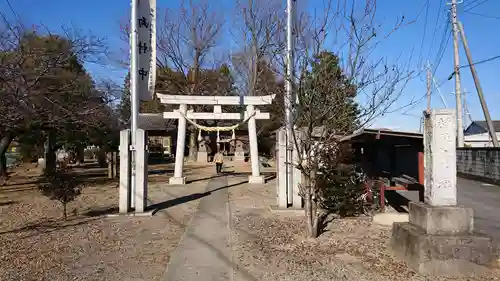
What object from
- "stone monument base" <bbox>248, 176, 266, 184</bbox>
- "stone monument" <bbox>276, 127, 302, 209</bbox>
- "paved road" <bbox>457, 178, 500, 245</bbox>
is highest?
"stone monument" <bbox>276, 127, 302, 209</bbox>

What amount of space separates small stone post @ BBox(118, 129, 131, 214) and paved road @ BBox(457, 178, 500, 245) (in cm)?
809

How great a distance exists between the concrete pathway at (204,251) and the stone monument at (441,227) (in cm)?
260

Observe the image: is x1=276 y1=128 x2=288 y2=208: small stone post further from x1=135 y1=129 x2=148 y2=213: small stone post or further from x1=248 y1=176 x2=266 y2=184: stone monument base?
x1=248 y1=176 x2=266 y2=184: stone monument base

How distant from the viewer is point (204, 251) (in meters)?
6.93

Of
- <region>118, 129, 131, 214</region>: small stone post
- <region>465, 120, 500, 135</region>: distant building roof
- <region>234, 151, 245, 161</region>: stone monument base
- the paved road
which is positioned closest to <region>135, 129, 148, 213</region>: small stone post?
<region>118, 129, 131, 214</region>: small stone post

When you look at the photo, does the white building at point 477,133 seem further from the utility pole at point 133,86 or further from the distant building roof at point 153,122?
the utility pole at point 133,86

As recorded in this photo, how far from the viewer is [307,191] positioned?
761cm

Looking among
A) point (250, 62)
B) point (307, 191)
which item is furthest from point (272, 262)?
point (250, 62)

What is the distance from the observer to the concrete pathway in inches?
224

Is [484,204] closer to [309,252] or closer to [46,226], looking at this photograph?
[309,252]

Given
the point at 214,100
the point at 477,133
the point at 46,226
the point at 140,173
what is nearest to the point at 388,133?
the point at 140,173

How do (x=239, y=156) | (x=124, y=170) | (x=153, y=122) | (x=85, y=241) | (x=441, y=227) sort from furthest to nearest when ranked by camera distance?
(x=239, y=156) → (x=153, y=122) → (x=124, y=170) → (x=85, y=241) → (x=441, y=227)

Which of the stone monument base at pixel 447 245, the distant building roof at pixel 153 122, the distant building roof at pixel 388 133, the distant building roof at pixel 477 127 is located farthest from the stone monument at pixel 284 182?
the distant building roof at pixel 477 127

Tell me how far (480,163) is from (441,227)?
65.4ft
